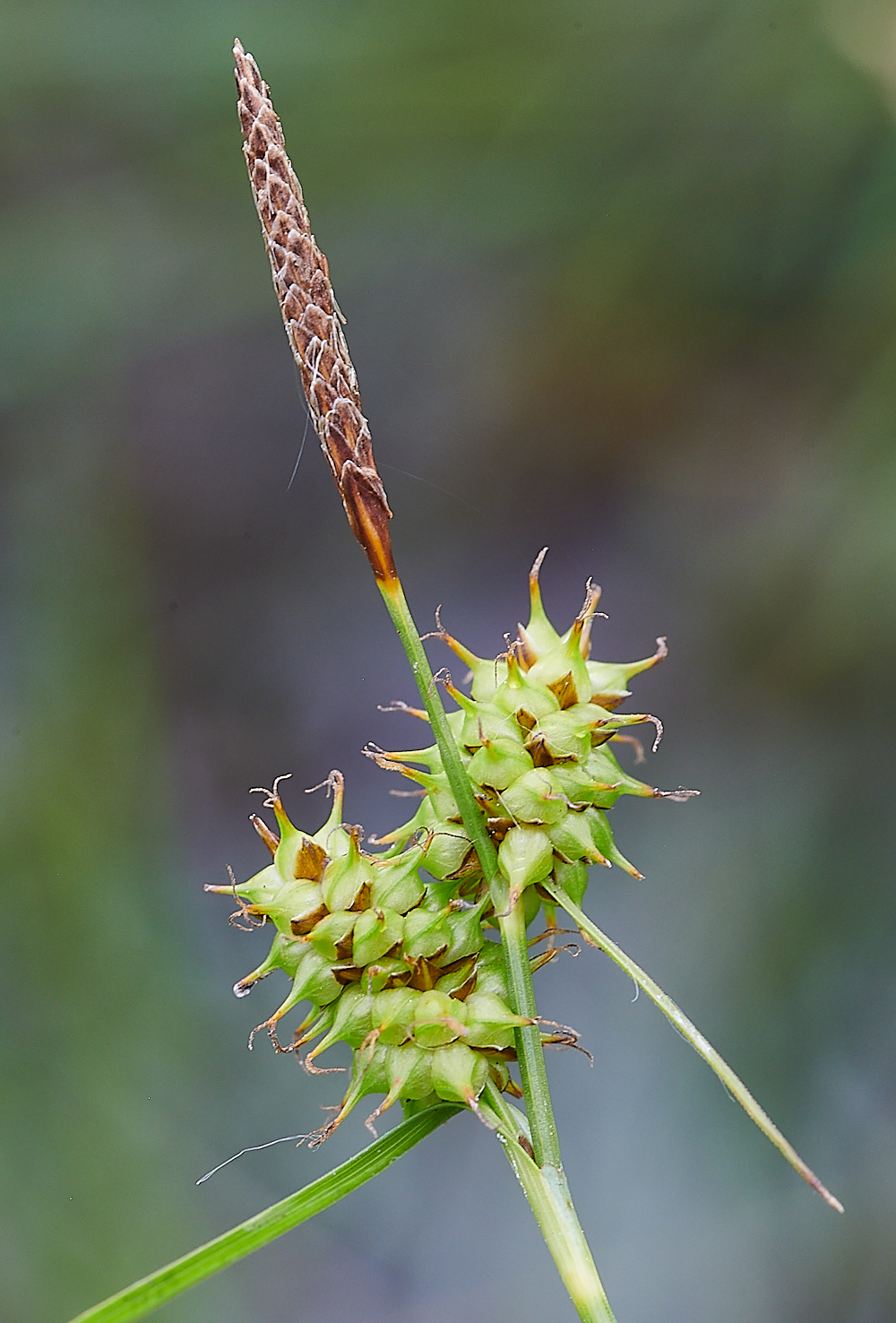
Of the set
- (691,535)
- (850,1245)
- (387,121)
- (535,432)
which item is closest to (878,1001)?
(850,1245)

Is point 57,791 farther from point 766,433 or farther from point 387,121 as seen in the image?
point 766,433

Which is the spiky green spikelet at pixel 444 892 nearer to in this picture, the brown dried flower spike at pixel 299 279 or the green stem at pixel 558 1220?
the green stem at pixel 558 1220

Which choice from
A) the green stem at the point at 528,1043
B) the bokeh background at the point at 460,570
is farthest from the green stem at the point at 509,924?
the bokeh background at the point at 460,570

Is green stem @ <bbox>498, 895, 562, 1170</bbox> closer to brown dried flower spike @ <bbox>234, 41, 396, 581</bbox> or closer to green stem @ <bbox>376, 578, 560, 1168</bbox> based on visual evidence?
green stem @ <bbox>376, 578, 560, 1168</bbox>

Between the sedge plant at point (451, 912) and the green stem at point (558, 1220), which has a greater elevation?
the sedge plant at point (451, 912)

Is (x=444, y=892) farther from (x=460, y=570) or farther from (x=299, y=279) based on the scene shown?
(x=460, y=570)

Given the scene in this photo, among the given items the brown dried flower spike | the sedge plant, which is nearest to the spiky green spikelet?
the sedge plant
